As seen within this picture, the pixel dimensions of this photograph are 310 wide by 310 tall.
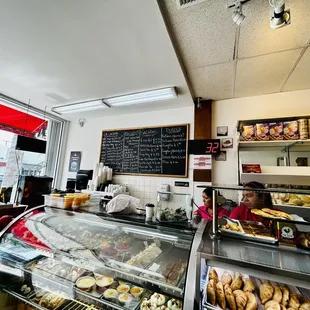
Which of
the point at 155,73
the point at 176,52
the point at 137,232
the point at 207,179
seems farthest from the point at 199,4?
the point at 207,179

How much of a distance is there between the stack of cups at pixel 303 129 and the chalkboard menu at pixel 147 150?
1.52m

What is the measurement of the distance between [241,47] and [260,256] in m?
1.88

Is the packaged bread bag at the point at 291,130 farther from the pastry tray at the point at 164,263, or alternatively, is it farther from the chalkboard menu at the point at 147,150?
the pastry tray at the point at 164,263

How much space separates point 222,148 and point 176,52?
1622mm

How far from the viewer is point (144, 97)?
9.22 feet

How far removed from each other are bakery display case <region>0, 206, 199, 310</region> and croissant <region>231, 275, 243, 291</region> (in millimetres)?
250

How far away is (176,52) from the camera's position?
6.20ft

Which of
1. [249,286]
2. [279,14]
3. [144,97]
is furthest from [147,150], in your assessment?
[249,286]

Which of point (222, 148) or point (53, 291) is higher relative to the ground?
point (222, 148)

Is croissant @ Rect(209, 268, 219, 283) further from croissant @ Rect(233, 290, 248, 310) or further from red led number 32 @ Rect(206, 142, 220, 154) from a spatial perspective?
red led number 32 @ Rect(206, 142, 220, 154)

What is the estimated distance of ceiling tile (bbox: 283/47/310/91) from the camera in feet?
6.43

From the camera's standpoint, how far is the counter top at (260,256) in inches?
28.3

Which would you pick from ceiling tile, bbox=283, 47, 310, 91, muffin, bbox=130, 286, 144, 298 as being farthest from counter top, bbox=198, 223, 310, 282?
ceiling tile, bbox=283, 47, 310, 91

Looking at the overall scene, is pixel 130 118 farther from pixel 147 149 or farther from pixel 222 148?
pixel 222 148
